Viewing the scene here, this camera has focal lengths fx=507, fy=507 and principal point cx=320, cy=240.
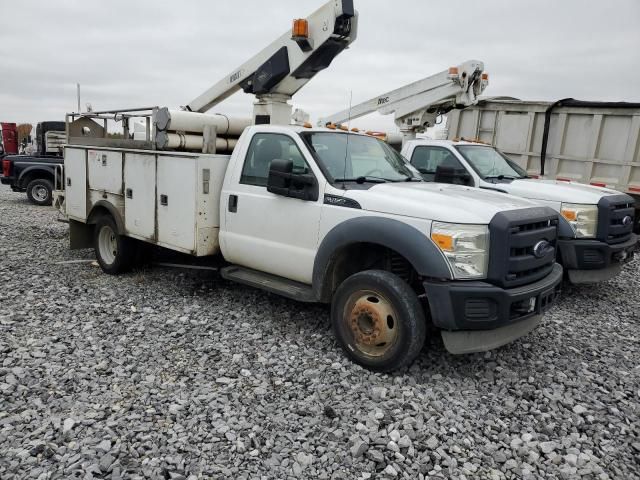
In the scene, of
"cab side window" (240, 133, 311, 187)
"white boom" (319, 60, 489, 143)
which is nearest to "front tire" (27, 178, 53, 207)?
"white boom" (319, 60, 489, 143)

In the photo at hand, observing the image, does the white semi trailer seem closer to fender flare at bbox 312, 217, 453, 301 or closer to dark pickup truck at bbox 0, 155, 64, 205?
fender flare at bbox 312, 217, 453, 301

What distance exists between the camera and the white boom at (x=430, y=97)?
8.51 metres

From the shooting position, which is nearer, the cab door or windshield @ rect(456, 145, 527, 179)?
the cab door

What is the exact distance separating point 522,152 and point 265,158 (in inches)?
288

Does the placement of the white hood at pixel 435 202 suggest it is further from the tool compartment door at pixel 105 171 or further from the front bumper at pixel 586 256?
the tool compartment door at pixel 105 171

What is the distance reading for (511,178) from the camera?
7.47 metres

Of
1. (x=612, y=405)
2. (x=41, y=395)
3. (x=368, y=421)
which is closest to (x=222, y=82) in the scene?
(x=41, y=395)

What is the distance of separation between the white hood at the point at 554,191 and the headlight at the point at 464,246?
3208mm

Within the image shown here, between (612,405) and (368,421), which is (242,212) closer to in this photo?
(368,421)

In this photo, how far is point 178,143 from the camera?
20.1ft

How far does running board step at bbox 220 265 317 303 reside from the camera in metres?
4.77

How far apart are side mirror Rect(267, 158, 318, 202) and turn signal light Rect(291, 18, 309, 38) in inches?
81.4

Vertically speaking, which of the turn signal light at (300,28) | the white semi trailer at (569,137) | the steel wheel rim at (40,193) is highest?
the turn signal light at (300,28)

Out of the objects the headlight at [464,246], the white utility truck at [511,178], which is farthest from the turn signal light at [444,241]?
the white utility truck at [511,178]
